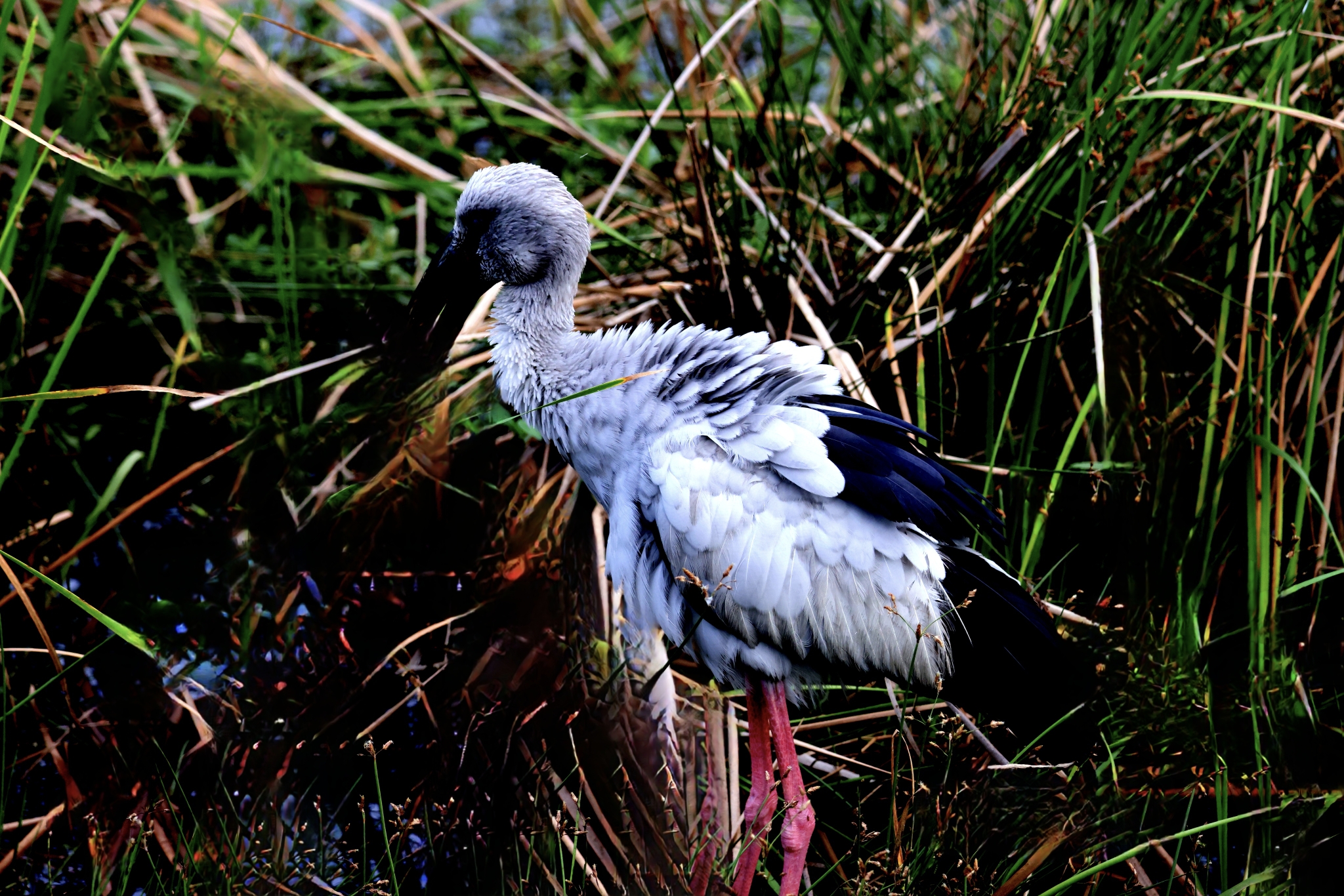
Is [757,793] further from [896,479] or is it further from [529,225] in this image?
[529,225]

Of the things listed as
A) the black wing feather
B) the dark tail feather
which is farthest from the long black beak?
the dark tail feather

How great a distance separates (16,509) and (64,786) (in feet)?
2.28

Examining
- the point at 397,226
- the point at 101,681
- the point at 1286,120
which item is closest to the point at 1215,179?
the point at 1286,120

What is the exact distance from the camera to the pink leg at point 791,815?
6.40 ft

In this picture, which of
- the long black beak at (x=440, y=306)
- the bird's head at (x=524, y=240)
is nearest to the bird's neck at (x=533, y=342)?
the bird's head at (x=524, y=240)

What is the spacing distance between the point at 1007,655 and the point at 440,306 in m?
1.31

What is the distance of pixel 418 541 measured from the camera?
8.02 feet

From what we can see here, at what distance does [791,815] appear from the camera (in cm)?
197

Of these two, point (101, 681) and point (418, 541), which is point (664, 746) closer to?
point (418, 541)

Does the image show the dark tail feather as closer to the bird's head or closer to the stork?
the stork

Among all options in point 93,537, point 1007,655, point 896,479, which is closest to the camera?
point 896,479

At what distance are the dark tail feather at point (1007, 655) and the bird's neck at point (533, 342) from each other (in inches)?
31.3

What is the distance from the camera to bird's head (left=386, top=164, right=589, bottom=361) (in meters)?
2.12

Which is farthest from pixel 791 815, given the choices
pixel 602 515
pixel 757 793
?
pixel 602 515
